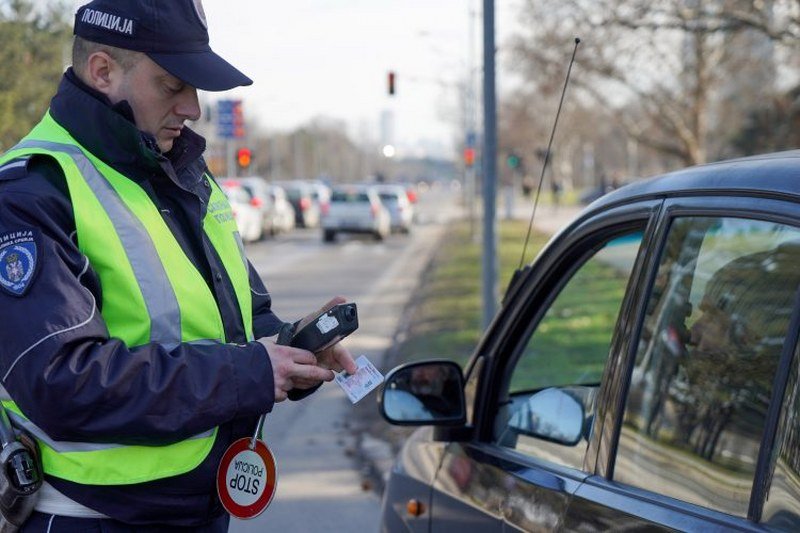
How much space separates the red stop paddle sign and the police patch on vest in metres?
0.57

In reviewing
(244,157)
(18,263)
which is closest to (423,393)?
(18,263)

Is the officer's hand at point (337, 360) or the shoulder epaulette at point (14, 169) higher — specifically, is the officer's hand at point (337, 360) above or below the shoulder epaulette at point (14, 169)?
below

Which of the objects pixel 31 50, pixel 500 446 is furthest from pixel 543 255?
pixel 31 50

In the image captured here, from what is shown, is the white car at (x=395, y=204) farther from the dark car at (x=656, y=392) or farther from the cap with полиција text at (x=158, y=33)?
the cap with полиција text at (x=158, y=33)

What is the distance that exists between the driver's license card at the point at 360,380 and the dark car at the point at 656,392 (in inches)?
17.3

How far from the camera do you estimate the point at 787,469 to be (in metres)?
2.09

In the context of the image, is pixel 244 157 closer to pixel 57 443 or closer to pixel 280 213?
pixel 280 213

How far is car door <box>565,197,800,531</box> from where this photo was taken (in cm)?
229

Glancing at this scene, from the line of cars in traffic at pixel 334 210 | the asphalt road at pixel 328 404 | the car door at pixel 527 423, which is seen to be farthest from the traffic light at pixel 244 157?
the car door at pixel 527 423

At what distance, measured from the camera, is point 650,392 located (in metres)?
2.65

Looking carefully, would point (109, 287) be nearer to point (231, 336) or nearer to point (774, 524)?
point (231, 336)

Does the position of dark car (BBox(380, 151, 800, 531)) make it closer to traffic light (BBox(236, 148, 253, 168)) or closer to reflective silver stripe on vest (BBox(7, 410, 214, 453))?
reflective silver stripe on vest (BBox(7, 410, 214, 453))

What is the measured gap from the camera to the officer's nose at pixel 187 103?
8.32 feet

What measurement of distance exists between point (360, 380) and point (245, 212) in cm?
3104
